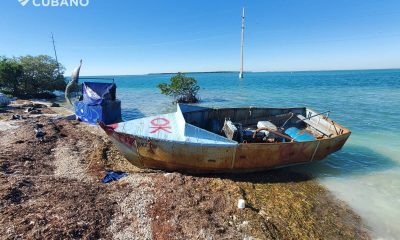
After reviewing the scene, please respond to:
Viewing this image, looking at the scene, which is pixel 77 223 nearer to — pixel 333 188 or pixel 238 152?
pixel 238 152

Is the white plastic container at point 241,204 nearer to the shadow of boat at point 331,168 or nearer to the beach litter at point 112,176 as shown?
the shadow of boat at point 331,168

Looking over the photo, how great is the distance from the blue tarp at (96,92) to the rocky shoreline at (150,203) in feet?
21.8

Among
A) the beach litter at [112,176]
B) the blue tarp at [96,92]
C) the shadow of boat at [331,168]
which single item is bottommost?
the shadow of boat at [331,168]

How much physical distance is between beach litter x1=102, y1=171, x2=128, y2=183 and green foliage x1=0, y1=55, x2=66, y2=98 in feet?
107

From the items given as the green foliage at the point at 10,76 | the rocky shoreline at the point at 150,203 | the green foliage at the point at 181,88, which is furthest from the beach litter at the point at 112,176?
the green foliage at the point at 10,76

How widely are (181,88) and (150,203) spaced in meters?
30.1

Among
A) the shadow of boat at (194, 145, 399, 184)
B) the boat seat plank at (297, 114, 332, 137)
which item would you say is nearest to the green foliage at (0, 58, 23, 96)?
the shadow of boat at (194, 145, 399, 184)

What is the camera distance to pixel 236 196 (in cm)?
917

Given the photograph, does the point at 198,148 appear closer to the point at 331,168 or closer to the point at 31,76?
the point at 331,168

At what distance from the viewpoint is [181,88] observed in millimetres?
37281

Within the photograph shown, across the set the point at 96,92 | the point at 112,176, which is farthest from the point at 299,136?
the point at 96,92

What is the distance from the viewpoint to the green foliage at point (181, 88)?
3645 centimetres

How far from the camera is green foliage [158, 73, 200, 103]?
120ft

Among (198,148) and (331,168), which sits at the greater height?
(198,148)
